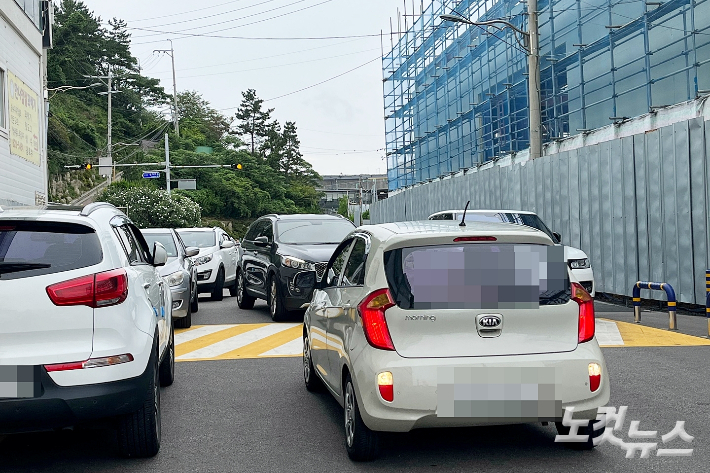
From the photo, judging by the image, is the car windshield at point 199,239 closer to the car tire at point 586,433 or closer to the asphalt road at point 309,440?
the asphalt road at point 309,440

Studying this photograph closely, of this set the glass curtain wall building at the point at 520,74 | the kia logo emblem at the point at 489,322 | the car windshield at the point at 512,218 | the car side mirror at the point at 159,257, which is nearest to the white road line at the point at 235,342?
the car side mirror at the point at 159,257

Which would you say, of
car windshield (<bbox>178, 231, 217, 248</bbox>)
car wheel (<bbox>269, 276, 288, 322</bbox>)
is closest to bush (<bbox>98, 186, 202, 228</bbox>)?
car windshield (<bbox>178, 231, 217, 248</bbox>)

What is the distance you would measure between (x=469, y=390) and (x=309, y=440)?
1.60m

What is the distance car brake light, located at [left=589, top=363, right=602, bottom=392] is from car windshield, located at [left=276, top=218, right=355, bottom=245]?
9024 mm

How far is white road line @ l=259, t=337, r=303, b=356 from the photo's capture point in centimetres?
1013

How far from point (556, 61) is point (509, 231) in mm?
23852

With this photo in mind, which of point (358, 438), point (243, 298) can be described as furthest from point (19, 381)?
point (243, 298)

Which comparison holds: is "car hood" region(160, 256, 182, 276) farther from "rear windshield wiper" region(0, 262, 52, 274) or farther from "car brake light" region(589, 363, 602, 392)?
"car brake light" region(589, 363, 602, 392)

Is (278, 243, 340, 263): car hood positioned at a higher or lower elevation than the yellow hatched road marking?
higher

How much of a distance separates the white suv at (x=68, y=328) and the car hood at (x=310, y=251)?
7.56m

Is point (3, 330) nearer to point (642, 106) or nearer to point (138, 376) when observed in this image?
point (138, 376)

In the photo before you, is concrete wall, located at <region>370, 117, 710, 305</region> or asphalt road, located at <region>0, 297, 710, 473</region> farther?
concrete wall, located at <region>370, 117, 710, 305</region>

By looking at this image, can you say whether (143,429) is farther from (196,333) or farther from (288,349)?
(196,333)

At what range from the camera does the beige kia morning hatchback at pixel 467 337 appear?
4902 mm
